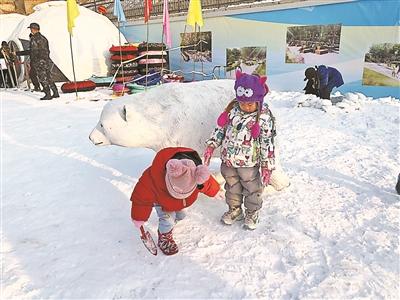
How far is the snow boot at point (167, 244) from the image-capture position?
2270mm

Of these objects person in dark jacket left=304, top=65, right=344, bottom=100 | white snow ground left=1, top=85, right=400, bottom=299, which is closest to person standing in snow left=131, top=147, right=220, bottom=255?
white snow ground left=1, top=85, right=400, bottom=299

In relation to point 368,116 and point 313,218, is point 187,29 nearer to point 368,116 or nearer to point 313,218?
point 368,116

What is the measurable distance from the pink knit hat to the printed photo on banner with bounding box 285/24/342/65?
21.6 ft

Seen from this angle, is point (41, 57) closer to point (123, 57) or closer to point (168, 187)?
point (123, 57)

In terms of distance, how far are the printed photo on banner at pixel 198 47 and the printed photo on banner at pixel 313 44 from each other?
8.78 ft

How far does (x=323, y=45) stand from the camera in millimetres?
7539

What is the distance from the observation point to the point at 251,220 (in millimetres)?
2541

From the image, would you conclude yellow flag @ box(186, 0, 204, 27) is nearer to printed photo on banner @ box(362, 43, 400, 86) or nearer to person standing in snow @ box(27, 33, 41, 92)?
printed photo on banner @ box(362, 43, 400, 86)

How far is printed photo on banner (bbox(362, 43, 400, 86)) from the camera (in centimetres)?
665


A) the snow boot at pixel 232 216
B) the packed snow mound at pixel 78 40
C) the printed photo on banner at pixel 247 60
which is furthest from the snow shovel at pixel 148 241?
the packed snow mound at pixel 78 40

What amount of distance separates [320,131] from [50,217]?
3.95 meters

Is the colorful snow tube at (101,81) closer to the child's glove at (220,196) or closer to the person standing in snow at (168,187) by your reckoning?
the child's glove at (220,196)

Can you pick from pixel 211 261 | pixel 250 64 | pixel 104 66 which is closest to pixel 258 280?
pixel 211 261

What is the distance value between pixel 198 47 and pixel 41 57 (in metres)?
4.43
